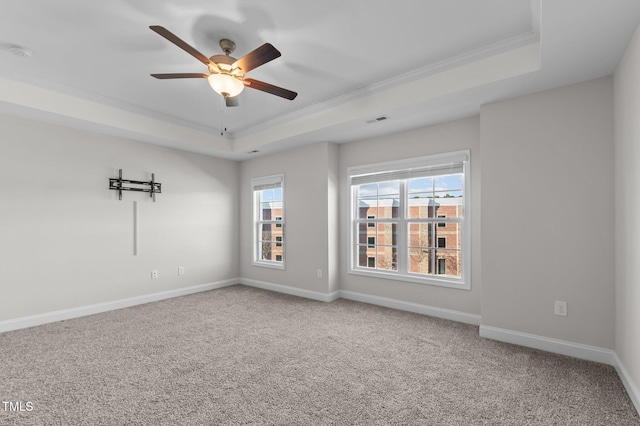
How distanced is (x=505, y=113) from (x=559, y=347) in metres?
2.24

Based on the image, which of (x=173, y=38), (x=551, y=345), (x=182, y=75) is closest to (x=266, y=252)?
(x=182, y=75)

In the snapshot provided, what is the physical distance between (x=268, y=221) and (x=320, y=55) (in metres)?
3.37

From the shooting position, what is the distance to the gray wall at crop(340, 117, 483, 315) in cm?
357

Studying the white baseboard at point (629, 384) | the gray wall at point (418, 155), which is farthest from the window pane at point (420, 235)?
the white baseboard at point (629, 384)

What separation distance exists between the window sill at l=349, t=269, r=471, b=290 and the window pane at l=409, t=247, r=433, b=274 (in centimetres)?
10

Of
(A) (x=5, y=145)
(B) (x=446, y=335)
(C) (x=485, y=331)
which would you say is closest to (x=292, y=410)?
(B) (x=446, y=335)

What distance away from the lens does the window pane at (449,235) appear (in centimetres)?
378

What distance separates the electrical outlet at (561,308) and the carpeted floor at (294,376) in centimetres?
38

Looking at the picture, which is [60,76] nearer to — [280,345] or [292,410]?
[280,345]

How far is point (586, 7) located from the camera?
1783 mm

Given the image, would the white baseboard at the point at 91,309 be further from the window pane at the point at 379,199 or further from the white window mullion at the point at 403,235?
the white window mullion at the point at 403,235

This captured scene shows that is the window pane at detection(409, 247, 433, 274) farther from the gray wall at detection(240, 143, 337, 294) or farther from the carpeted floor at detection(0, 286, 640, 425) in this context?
the gray wall at detection(240, 143, 337, 294)

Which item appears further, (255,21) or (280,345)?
(280,345)

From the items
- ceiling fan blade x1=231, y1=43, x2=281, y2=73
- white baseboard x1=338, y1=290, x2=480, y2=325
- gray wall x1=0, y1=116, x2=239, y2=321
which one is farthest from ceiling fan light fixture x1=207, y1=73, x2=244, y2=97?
white baseboard x1=338, y1=290, x2=480, y2=325
